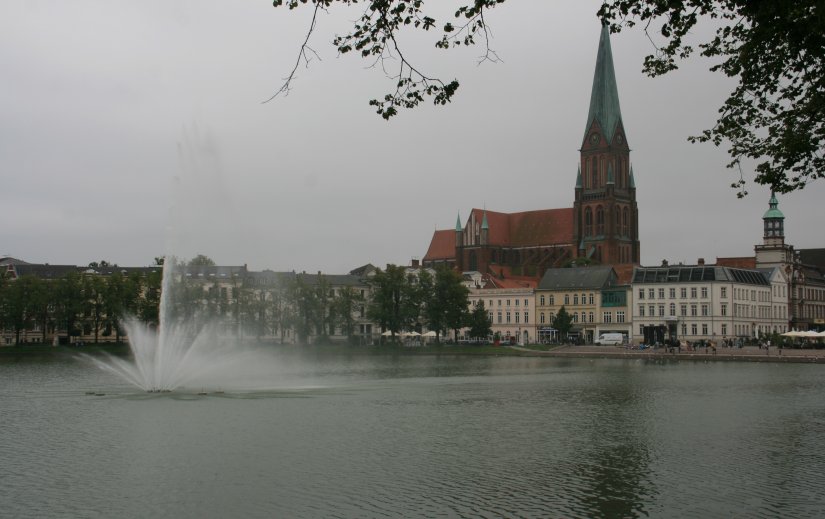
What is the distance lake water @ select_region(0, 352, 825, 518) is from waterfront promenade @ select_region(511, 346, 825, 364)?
138 ft

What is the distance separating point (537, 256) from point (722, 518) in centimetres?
17700

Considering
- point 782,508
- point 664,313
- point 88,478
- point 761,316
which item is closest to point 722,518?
point 782,508

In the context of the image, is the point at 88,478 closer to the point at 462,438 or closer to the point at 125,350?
the point at 462,438

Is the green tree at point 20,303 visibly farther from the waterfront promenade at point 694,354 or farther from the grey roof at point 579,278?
the grey roof at point 579,278

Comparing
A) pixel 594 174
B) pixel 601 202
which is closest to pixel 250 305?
pixel 601 202

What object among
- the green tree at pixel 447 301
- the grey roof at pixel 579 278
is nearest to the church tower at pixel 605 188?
the grey roof at pixel 579 278

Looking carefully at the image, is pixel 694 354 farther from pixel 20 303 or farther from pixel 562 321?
pixel 20 303

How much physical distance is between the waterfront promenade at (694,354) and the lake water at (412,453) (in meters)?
41.9

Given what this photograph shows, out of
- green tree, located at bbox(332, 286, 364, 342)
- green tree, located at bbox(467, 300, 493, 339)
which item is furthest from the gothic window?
green tree, located at bbox(332, 286, 364, 342)

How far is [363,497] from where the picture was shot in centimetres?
2597

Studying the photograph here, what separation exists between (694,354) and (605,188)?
8372 centimetres

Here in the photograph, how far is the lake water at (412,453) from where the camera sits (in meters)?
25.2

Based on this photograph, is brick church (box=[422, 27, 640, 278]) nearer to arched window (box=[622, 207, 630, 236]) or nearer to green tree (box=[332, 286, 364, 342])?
arched window (box=[622, 207, 630, 236])

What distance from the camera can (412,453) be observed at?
108ft
